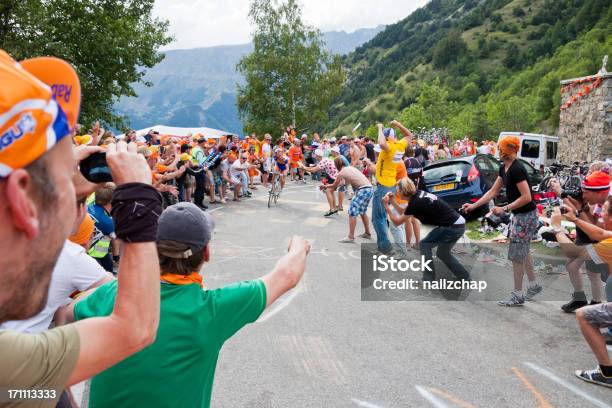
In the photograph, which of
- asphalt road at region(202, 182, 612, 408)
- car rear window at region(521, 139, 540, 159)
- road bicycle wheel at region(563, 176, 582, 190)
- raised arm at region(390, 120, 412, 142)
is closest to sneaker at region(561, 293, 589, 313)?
asphalt road at region(202, 182, 612, 408)

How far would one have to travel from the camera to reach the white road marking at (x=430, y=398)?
4.06 m

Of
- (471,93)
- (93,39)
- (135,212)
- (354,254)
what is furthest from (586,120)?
(471,93)

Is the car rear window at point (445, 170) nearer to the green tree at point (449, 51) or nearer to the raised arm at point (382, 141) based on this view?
the raised arm at point (382, 141)

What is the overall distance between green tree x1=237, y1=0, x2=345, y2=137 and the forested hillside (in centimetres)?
1519

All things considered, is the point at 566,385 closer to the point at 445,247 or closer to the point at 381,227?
the point at 445,247

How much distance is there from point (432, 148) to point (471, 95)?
67211 mm

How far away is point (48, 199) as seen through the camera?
102cm

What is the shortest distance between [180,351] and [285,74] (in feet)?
142

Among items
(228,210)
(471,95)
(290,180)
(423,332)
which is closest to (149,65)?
(290,180)

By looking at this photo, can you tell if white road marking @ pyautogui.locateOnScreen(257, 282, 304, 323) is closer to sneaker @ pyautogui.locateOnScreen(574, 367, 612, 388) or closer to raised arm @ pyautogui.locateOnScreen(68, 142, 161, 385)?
sneaker @ pyautogui.locateOnScreen(574, 367, 612, 388)

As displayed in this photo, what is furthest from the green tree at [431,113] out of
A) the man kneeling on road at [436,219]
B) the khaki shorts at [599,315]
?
the khaki shorts at [599,315]

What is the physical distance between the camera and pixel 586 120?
1972 cm

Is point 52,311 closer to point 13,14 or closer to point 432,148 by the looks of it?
point 13,14

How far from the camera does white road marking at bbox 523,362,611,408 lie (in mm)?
4164
